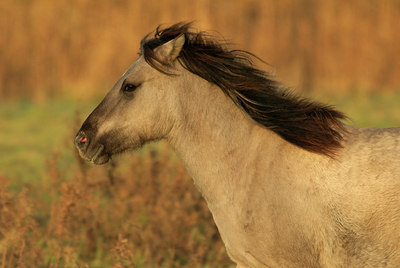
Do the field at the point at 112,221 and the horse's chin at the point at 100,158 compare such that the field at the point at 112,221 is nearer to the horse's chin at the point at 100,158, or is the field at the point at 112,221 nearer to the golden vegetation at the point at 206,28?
the horse's chin at the point at 100,158

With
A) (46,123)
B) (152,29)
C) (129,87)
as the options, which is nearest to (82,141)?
(129,87)

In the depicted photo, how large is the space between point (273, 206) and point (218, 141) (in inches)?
21.8

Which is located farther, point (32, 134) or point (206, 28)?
point (206, 28)

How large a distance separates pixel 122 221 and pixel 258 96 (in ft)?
8.49

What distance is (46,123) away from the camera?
13.5 metres

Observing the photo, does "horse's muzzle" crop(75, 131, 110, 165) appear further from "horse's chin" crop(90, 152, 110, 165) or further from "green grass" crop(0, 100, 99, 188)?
"green grass" crop(0, 100, 99, 188)

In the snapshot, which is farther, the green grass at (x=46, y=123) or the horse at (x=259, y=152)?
the green grass at (x=46, y=123)

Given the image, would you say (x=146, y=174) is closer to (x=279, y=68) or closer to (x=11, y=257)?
(x=11, y=257)

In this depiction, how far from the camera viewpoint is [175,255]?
6.07 meters

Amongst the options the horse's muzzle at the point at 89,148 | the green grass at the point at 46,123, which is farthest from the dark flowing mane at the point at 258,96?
the green grass at the point at 46,123

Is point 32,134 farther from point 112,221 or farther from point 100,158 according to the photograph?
point 100,158

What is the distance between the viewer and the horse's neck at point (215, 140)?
156 inches

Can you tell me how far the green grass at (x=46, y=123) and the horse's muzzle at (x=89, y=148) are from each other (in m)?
4.89

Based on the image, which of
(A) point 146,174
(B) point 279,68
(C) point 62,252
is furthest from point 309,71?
(C) point 62,252
